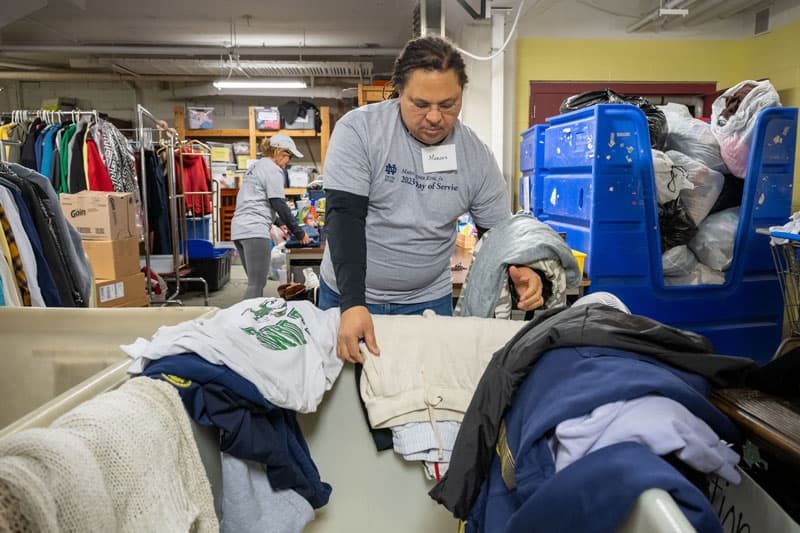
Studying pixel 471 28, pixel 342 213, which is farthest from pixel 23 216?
pixel 471 28

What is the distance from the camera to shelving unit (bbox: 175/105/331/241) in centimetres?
775

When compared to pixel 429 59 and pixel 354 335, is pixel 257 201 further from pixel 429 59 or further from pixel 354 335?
pixel 354 335

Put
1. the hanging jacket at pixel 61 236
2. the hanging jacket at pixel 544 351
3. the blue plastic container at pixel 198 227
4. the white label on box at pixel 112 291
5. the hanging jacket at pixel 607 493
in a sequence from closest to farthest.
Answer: the hanging jacket at pixel 607 493 → the hanging jacket at pixel 544 351 → the hanging jacket at pixel 61 236 → the white label on box at pixel 112 291 → the blue plastic container at pixel 198 227

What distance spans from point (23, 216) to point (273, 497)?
62.5 inches

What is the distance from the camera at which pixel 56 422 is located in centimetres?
74

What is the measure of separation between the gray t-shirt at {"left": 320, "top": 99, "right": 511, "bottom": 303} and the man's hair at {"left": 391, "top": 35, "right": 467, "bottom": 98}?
0.13m

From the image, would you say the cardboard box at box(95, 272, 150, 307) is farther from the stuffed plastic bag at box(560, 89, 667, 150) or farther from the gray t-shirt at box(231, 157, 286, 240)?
the stuffed plastic bag at box(560, 89, 667, 150)

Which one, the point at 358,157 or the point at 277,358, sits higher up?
the point at 358,157

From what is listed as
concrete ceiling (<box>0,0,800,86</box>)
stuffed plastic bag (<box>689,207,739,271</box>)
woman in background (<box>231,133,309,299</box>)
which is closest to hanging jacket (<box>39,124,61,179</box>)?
woman in background (<box>231,133,309,299</box>)

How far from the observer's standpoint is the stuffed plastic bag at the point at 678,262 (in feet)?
9.83

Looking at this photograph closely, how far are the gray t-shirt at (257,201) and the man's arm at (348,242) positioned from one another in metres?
2.78

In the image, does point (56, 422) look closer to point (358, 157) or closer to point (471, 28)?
point (358, 157)

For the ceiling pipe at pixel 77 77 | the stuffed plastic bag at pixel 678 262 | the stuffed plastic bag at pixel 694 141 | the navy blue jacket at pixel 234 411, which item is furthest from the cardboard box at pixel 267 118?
the navy blue jacket at pixel 234 411

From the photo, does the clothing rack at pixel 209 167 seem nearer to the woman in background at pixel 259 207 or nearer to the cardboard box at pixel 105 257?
the woman in background at pixel 259 207
